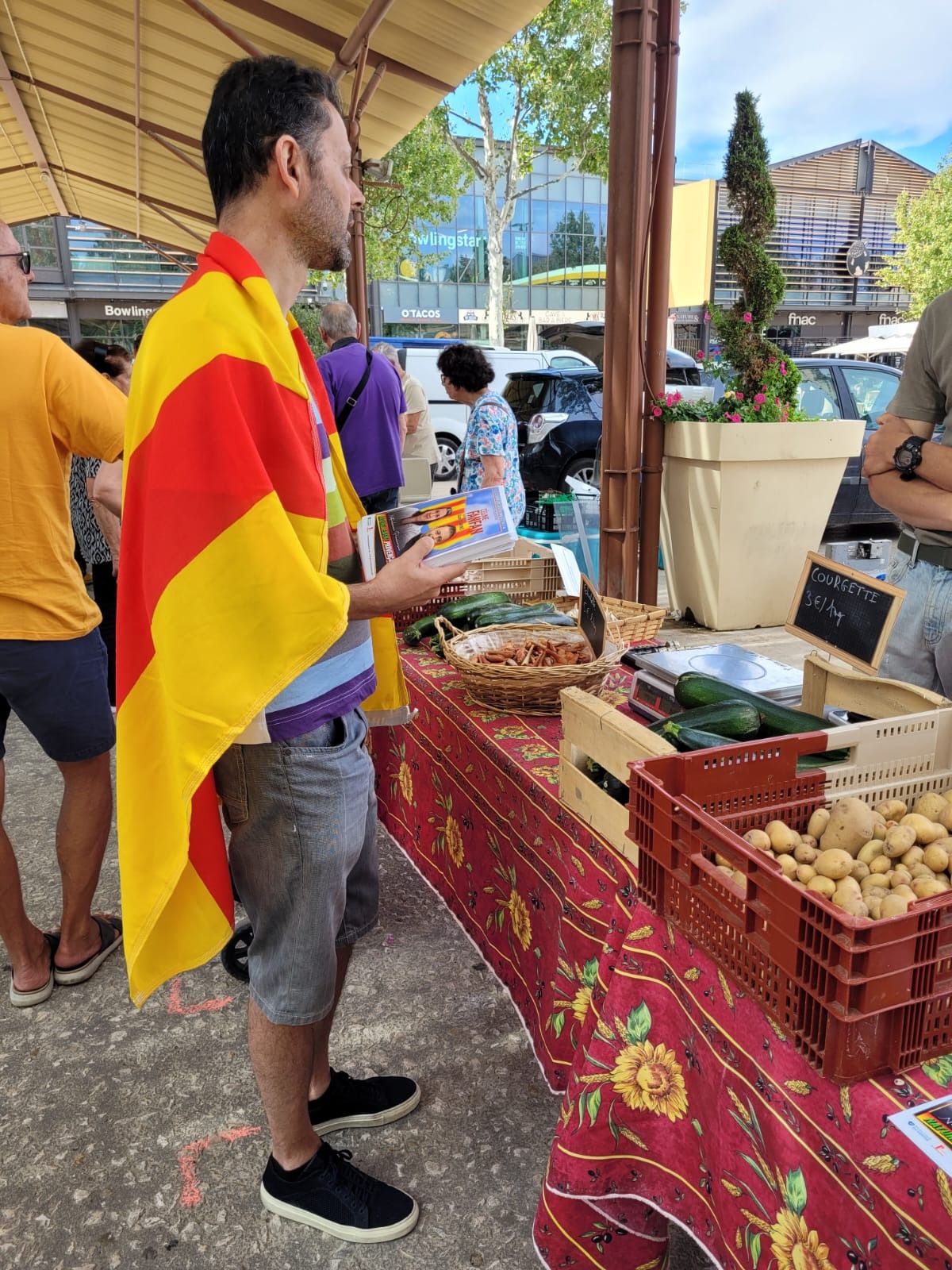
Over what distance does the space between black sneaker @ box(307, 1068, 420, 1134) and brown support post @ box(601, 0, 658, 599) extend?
346 centimetres

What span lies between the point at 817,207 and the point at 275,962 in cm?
3670

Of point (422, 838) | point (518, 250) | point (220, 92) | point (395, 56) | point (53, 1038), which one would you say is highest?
point (518, 250)

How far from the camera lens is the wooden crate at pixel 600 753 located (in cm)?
152

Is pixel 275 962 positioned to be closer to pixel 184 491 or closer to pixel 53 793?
pixel 184 491

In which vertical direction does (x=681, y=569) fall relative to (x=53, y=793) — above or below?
above

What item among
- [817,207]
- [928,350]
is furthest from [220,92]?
[817,207]

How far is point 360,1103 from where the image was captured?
7.07 feet

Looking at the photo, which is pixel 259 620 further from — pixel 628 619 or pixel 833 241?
pixel 833 241

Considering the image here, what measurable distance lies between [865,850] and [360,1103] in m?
1.49

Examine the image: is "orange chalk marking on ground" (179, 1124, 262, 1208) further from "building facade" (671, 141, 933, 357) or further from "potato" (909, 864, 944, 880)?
"building facade" (671, 141, 933, 357)

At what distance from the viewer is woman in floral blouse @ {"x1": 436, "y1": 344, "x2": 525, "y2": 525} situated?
15.7 feet

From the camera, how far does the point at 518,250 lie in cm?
3884

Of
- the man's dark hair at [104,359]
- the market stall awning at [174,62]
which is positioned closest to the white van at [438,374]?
the market stall awning at [174,62]

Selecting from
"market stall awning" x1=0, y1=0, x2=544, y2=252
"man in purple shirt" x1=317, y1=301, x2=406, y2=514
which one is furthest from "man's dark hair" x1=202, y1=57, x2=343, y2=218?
"market stall awning" x1=0, y1=0, x2=544, y2=252
